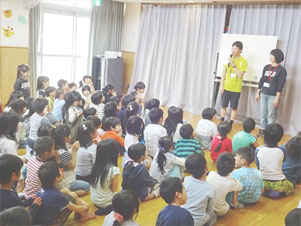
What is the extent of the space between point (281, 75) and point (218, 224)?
9.43 feet

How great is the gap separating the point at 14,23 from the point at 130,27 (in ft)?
8.78

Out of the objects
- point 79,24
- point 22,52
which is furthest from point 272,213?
point 79,24

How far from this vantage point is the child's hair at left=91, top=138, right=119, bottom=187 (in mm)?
2285

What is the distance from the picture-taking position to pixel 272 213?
2.67 meters

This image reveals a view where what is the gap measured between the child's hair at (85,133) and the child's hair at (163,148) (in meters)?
0.61

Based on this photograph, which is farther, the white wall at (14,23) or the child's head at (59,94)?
the white wall at (14,23)

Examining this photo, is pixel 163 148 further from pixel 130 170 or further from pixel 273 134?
pixel 273 134

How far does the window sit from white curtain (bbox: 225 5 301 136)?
349 centimetres

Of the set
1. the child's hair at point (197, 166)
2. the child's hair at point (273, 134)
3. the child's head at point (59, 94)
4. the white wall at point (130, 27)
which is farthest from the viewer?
the white wall at point (130, 27)

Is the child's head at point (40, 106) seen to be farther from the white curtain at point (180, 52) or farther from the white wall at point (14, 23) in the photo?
the white curtain at point (180, 52)

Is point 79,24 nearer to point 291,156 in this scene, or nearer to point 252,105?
point 252,105

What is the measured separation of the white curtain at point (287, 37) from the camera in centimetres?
491

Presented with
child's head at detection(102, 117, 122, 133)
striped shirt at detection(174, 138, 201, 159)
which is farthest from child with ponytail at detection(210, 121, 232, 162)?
child's head at detection(102, 117, 122, 133)

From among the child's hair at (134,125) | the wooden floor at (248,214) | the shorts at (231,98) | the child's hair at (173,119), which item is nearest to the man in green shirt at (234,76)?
the shorts at (231,98)
